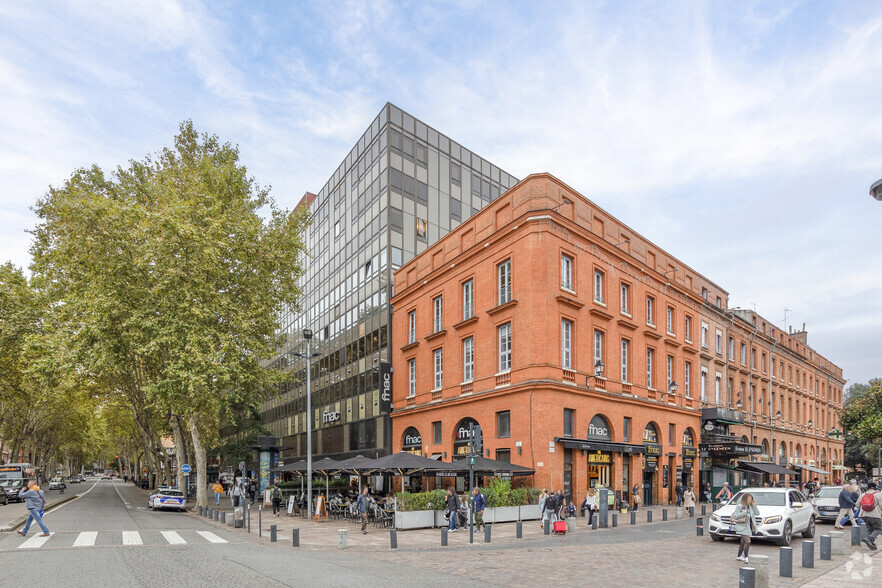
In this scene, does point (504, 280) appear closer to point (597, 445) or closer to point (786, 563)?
point (597, 445)

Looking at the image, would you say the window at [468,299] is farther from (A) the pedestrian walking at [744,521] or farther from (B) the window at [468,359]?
(A) the pedestrian walking at [744,521]

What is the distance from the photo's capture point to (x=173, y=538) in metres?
18.6

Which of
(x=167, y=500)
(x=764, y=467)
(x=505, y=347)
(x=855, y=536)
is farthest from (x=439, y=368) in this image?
(x=764, y=467)

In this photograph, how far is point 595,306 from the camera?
1193 inches

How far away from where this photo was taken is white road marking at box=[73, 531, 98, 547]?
1645 cm

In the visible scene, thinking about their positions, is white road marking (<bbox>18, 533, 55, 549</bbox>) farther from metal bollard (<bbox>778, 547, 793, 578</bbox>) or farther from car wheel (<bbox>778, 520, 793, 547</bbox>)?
car wheel (<bbox>778, 520, 793, 547</bbox>)

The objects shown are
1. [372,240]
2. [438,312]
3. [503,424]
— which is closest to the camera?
[503,424]

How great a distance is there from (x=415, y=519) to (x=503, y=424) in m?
8.14

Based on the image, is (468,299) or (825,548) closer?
(825,548)

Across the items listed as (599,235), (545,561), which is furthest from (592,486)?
(545,561)

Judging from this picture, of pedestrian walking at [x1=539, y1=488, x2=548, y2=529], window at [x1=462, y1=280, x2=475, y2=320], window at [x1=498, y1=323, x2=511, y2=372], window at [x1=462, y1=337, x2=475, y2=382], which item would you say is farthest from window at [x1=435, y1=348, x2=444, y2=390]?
pedestrian walking at [x1=539, y1=488, x2=548, y2=529]

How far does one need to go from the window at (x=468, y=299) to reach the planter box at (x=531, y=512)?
413 inches

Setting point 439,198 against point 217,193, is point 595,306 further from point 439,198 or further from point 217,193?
point 217,193

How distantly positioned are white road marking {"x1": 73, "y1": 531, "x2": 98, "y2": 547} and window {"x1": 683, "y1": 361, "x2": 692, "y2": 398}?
103 feet
